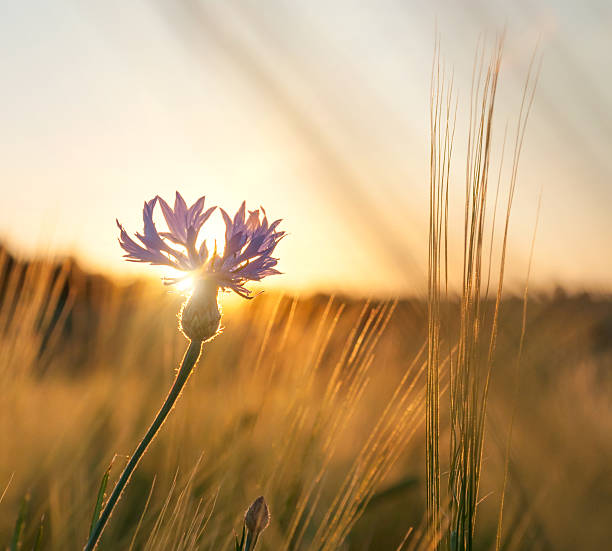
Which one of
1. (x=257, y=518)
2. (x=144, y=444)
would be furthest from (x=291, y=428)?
(x=144, y=444)

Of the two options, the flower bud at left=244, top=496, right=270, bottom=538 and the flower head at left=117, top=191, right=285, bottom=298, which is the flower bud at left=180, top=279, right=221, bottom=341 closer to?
the flower head at left=117, top=191, right=285, bottom=298

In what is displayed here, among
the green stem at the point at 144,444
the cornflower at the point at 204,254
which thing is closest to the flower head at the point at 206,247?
the cornflower at the point at 204,254

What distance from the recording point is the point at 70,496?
4.83ft

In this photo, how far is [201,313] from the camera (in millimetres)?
815

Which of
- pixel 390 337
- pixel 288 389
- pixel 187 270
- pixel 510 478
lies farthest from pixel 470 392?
pixel 390 337

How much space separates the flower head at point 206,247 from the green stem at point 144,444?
0.13m

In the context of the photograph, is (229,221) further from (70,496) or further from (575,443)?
(575,443)

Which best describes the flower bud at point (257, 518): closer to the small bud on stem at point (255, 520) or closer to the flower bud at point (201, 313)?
the small bud on stem at point (255, 520)

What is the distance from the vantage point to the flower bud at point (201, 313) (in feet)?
2.62

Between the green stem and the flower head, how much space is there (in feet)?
0.44

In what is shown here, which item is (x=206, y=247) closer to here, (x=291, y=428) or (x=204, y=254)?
(x=204, y=254)

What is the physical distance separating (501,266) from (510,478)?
74cm

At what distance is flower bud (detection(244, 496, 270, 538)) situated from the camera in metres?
0.76

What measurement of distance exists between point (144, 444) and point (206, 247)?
1.07 ft
